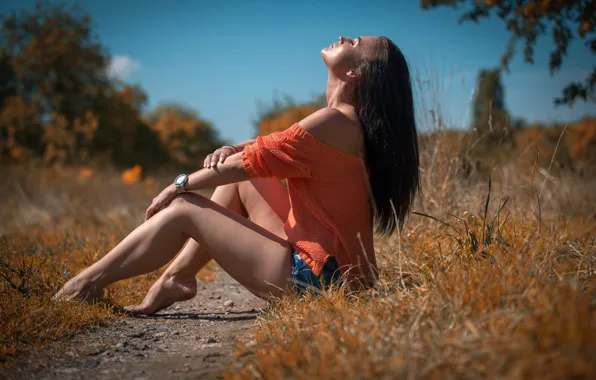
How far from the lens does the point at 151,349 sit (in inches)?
80.2

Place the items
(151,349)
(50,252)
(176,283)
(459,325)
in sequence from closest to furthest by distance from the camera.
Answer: (459,325)
(151,349)
(176,283)
(50,252)

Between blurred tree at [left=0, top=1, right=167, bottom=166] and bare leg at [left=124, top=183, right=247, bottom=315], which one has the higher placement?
blurred tree at [left=0, top=1, right=167, bottom=166]

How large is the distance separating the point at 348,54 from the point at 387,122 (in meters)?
0.40

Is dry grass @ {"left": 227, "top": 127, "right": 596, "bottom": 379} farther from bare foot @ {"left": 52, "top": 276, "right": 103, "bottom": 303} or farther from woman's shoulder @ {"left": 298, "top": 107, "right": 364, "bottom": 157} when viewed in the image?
bare foot @ {"left": 52, "top": 276, "right": 103, "bottom": 303}

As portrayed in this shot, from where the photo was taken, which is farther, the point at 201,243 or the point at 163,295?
the point at 163,295

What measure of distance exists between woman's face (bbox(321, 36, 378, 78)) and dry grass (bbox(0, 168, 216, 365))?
1.71 metres

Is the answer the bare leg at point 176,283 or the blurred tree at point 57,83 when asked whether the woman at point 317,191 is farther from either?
the blurred tree at point 57,83

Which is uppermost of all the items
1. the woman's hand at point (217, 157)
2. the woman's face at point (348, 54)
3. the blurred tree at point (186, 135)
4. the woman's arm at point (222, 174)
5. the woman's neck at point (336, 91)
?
the woman's face at point (348, 54)

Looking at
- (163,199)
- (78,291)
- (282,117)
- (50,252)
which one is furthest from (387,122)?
(282,117)

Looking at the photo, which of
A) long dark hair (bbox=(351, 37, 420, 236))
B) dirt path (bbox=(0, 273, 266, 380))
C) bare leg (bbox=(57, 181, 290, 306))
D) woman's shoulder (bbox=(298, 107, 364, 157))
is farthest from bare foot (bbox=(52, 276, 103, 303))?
long dark hair (bbox=(351, 37, 420, 236))

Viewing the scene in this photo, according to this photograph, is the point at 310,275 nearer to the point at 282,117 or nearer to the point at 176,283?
the point at 176,283

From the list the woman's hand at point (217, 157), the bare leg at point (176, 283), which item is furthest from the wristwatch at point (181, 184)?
the bare leg at point (176, 283)

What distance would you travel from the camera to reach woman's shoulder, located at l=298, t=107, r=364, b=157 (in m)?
2.15

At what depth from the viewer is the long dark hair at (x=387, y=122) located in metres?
2.27
